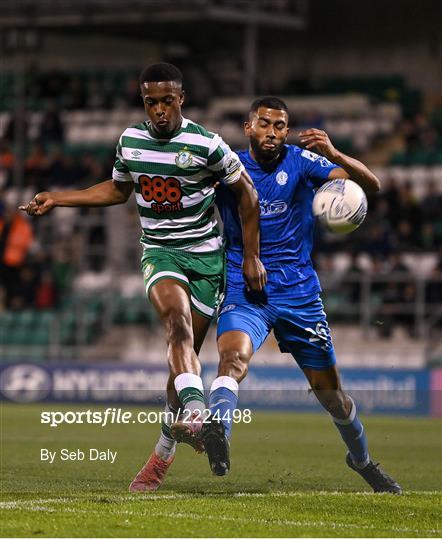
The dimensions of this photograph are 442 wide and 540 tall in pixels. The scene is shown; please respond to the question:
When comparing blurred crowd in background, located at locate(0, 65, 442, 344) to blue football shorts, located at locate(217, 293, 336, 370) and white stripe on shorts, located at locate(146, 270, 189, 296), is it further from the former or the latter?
white stripe on shorts, located at locate(146, 270, 189, 296)

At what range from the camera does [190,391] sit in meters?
8.07

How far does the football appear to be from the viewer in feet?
27.7

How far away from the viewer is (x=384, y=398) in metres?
21.0

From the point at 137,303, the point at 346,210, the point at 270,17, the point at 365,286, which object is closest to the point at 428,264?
the point at 365,286

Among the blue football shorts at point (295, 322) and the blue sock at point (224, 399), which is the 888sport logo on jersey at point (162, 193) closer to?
the blue football shorts at point (295, 322)

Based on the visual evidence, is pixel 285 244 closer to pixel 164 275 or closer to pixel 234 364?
pixel 164 275

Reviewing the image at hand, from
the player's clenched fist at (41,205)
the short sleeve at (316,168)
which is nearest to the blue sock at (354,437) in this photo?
the short sleeve at (316,168)

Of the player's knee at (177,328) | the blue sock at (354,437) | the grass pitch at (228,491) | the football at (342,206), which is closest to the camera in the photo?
the grass pitch at (228,491)

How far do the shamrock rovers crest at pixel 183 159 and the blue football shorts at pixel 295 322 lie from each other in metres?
0.96

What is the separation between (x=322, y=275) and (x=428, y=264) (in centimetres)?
187

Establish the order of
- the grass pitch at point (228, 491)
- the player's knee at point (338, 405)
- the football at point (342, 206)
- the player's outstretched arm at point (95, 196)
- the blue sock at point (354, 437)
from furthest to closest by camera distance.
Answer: the blue sock at point (354, 437) < the player's knee at point (338, 405) < the player's outstretched arm at point (95, 196) < the football at point (342, 206) < the grass pitch at point (228, 491)

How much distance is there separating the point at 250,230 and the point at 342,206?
0.64m

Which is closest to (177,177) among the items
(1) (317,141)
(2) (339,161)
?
(1) (317,141)

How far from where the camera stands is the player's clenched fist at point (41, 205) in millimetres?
8852
